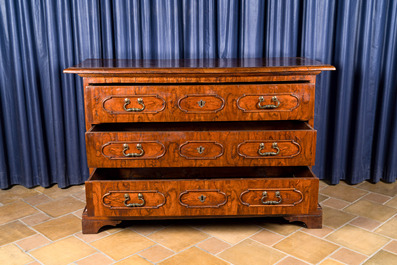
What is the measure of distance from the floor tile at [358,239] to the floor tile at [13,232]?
181cm

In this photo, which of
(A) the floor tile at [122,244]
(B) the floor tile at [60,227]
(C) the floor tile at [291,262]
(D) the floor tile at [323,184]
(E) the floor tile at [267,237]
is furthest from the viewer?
(D) the floor tile at [323,184]

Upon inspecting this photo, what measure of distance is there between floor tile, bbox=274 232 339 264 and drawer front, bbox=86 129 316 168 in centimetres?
45

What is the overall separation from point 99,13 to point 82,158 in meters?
1.07

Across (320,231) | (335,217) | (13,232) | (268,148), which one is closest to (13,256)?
(13,232)

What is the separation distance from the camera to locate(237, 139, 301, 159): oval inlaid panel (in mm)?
2592

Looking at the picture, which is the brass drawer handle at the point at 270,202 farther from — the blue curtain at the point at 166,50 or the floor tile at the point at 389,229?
the blue curtain at the point at 166,50

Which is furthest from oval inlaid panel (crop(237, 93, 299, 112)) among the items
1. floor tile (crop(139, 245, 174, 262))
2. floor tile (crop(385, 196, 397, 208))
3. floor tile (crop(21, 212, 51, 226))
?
floor tile (crop(21, 212, 51, 226))

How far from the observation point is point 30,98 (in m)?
3.25

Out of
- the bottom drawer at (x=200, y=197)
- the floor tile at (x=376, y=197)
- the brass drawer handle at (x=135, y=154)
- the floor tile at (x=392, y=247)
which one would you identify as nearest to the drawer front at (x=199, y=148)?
the brass drawer handle at (x=135, y=154)

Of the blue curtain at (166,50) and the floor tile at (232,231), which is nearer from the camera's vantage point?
the floor tile at (232,231)

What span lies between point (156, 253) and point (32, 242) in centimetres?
74

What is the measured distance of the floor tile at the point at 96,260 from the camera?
94.9 inches

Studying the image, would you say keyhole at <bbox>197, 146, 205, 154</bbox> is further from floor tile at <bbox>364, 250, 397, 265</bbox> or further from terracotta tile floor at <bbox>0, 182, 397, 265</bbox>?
floor tile at <bbox>364, 250, 397, 265</bbox>

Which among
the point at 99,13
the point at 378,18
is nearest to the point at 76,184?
the point at 99,13
